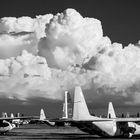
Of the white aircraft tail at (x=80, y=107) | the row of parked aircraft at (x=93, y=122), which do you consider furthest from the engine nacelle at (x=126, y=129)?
the white aircraft tail at (x=80, y=107)

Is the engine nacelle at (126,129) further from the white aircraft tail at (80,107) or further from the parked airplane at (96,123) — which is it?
the white aircraft tail at (80,107)

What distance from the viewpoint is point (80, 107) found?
158 feet

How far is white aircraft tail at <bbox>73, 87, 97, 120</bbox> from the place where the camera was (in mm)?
48031

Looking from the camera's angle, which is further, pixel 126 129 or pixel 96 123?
pixel 126 129

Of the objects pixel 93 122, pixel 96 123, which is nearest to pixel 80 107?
pixel 93 122

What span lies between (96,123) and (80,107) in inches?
138

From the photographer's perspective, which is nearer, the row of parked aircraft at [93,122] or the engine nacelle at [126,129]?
the row of parked aircraft at [93,122]

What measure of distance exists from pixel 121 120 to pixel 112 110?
25300mm

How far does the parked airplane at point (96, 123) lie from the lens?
48116mm

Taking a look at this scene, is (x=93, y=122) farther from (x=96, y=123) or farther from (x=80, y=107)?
(x=80, y=107)

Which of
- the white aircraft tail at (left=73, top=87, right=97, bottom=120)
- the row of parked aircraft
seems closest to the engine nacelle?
the row of parked aircraft

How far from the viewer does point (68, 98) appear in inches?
2217

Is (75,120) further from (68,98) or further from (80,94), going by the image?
(68,98)

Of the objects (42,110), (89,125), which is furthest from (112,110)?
(42,110)
